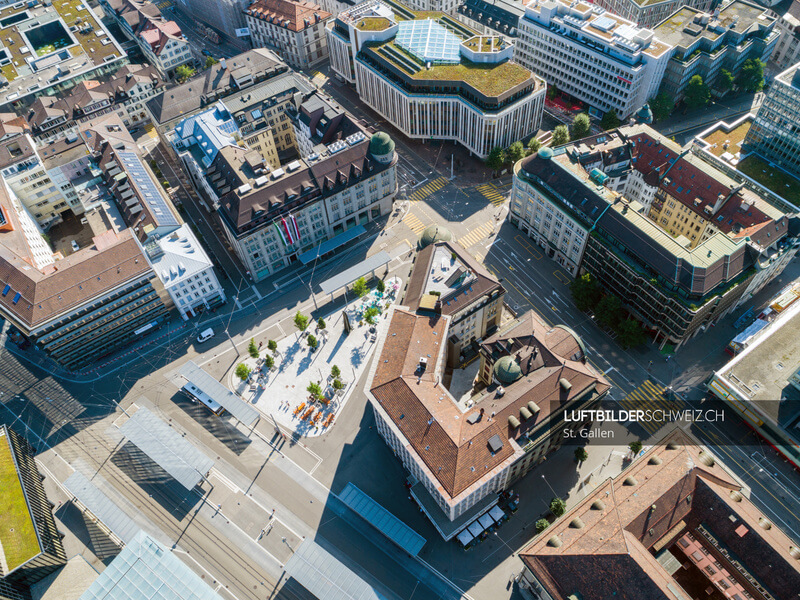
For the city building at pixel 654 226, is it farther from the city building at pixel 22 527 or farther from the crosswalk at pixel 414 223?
the city building at pixel 22 527

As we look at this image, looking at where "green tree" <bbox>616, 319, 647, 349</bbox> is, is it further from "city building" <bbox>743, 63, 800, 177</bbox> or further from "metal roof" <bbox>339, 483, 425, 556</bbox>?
"city building" <bbox>743, 63, 800, 177</bbox>

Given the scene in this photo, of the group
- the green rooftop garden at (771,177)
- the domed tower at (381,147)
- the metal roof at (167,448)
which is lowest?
the metal roof at (167,448)

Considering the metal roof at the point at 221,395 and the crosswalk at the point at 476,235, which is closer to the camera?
the metal roof at the point at 221,395

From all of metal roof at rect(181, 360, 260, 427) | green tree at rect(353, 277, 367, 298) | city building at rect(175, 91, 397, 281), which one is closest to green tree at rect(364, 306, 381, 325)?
green tree at rect(353, 277, 367, 298)

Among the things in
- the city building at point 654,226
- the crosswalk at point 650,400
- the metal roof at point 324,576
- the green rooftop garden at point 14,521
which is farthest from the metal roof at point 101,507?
the city building at point 654,226

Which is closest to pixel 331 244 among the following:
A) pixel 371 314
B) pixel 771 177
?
pixel 371 314

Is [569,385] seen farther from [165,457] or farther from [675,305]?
[165,457]

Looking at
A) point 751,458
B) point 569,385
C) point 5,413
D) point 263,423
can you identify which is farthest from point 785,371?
point 5,413
